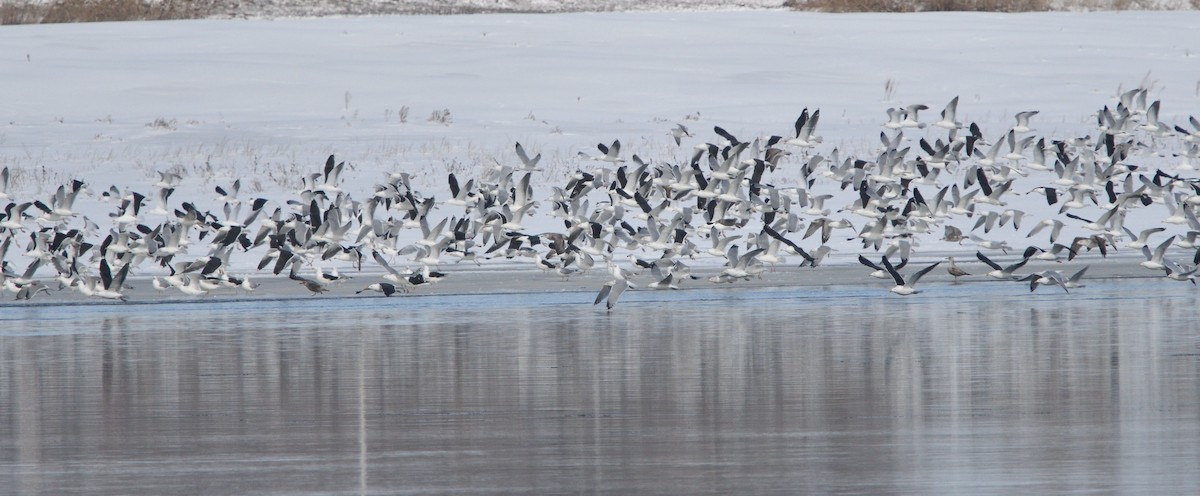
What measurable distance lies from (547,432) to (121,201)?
9.30 meters

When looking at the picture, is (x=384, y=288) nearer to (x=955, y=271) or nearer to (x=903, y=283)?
(x=903, y=283)

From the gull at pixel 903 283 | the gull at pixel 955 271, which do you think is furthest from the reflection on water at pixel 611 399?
the gull at pixel 955 271

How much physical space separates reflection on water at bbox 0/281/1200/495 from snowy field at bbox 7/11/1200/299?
323 cm

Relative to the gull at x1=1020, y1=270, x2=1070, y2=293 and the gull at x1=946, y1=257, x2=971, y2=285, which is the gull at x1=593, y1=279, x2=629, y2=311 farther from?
the gull at x1=1020, y1=270, x2=1070, y2=293

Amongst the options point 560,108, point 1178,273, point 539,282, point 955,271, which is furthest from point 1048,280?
point 560,108

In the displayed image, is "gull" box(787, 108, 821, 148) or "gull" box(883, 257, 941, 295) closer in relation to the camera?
"gull" box(883, 257, 941, 295)

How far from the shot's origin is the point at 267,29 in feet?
116

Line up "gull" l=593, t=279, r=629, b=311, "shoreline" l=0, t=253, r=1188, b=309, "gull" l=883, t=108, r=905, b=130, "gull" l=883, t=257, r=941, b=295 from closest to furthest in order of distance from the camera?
"gull" l=593, t=279, r=629, b=311, "gull" l=883, t=257, r=941, b=295, "shoreline" l=0, t=253, r=1188, b=309, "gull" l=883, t=108, r=905, b=130

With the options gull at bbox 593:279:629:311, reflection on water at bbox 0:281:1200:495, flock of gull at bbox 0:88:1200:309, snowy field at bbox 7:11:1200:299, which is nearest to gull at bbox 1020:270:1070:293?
flock of gull at bbox 0:88:1200:309

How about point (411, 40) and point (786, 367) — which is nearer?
point (786, 367)

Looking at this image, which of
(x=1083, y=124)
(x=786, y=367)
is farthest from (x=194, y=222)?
(x=1083, y=124)

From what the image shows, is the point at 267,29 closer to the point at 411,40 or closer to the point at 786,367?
the point at 411,40

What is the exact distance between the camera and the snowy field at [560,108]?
1856cm

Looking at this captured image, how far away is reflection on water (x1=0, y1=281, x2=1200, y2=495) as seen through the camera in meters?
6.89
